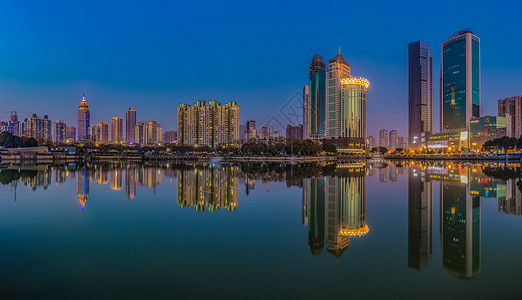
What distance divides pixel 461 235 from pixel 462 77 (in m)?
160

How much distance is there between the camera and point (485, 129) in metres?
137

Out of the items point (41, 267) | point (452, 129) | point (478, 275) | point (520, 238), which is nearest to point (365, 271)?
point (478, 275)

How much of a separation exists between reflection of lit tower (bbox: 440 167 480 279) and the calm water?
0.04 metres

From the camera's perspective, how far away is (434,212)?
43.0 ft

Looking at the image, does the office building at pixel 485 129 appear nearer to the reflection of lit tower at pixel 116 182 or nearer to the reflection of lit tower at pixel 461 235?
the reflection of lit tower at pixel 461 235

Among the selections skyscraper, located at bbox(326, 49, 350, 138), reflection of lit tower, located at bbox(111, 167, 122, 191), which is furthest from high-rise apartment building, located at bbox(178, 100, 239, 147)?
reflection of lit tower, located at bbox(111, 167, 122, 191)

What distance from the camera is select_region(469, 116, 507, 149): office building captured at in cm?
13425

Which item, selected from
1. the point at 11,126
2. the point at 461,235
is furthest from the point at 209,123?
the point at 461,235

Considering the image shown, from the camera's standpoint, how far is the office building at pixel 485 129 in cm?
13425

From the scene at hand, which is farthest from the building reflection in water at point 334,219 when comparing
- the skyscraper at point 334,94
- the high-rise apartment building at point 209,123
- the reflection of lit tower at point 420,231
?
the skyscraper at point 334,94

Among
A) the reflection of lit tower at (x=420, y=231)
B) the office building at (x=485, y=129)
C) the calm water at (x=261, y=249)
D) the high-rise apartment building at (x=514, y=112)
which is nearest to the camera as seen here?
the calm water at (x=261, y=249)

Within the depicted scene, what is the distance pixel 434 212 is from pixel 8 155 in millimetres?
98773

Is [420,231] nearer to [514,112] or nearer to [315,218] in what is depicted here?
[315,218]

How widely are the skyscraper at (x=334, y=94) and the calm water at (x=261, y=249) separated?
16007 cm
